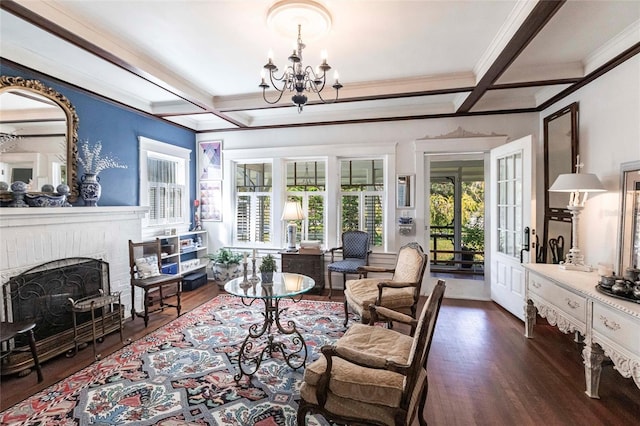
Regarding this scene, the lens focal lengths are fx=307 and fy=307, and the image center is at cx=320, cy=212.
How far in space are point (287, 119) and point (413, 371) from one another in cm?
435

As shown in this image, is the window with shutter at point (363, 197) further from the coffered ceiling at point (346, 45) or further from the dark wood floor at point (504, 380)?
the dark wood floor at point (504, 380)

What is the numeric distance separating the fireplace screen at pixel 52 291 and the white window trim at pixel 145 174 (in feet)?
3.63

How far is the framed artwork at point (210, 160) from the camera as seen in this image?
5.44 m

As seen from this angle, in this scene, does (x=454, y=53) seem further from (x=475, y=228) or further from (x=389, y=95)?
(x=475, y=228)

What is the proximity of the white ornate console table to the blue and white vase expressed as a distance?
465cm

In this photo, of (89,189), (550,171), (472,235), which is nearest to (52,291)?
(89,189)

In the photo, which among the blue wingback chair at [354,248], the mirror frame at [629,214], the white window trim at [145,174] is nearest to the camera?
the mirror frame at [629,214]

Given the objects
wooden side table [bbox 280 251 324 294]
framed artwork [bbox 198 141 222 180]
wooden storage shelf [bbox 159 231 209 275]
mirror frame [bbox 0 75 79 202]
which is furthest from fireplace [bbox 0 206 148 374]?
wooden side table [bbox 280 251 324 294]

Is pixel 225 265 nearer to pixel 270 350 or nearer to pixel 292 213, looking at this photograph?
pixel 292 213

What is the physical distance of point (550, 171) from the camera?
3.86 m

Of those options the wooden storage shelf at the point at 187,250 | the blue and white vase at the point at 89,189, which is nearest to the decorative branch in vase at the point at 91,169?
the blue and white vase at the point at 89,189

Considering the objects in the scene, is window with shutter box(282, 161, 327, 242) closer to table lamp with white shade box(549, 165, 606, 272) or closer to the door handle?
the door handle

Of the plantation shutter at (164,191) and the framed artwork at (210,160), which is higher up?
the framed artwork at (210,160)

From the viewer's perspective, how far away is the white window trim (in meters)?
4.28
